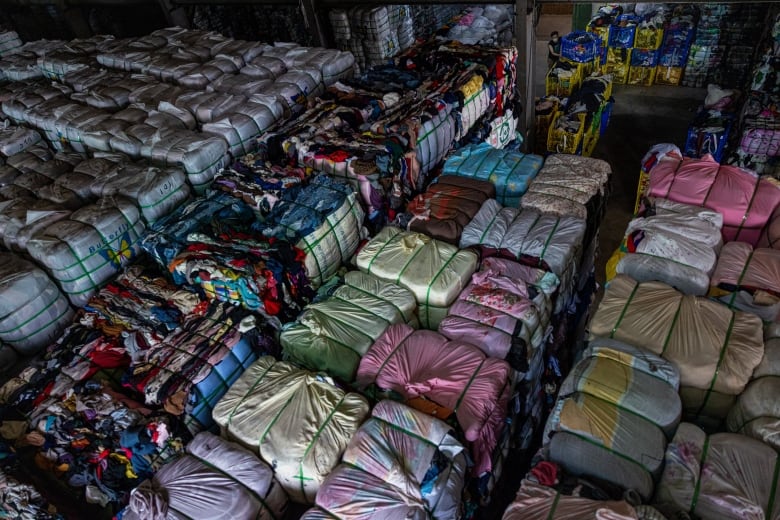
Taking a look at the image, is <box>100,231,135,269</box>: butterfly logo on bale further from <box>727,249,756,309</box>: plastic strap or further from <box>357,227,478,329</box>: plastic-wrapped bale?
<box>727,249,756,309</box>: plastic strap

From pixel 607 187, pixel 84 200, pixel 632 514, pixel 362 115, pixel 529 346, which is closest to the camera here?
pixel 632 514

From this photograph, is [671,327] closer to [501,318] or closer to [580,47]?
[501,318]

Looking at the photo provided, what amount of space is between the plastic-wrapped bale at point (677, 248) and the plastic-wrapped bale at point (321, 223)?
262cm

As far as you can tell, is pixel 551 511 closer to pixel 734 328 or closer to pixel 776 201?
pixel 734 328

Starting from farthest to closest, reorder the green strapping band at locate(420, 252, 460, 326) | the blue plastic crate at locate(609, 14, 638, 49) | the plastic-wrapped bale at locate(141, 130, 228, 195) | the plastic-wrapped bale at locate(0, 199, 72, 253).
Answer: the blue plastic crate at locate(609, 14, 638, 49), the plastic-wrapped bale at locate(141, 130, 228, 195), the plastic-wrapped bale at locate(0, 199, 72, 253), the green strapping band at locate(420, 252, 460, 326)

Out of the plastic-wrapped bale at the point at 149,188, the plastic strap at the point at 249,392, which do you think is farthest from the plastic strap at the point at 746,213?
the plastic-wrapped bale at the point at 149,188

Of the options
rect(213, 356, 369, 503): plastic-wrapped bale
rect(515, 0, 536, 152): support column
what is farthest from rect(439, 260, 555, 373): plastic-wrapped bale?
rect(515, 0, 536, 152): support column

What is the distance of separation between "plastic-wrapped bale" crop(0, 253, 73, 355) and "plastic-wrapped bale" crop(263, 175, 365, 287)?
2376mm

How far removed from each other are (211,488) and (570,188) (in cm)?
435

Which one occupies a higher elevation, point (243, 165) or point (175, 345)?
point (243, 165)

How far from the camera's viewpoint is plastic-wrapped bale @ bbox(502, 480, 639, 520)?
9.12 feet

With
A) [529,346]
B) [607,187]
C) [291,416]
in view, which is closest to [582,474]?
[529,346]

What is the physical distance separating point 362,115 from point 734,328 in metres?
4.71

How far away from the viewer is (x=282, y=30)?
43.1 ft
